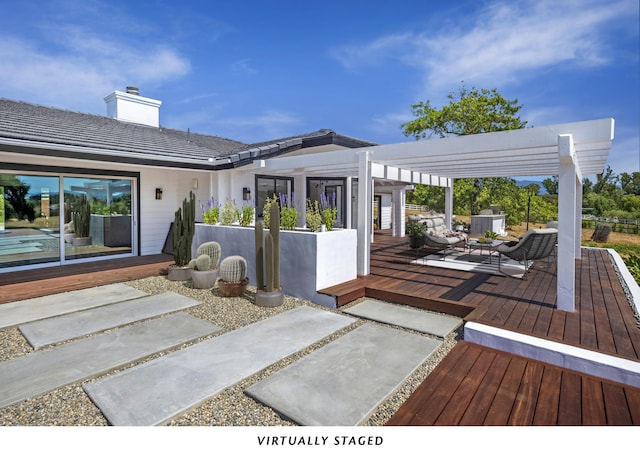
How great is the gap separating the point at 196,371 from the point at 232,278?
2.66 m

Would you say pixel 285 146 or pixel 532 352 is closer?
pixel 532 352

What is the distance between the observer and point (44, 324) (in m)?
4.61

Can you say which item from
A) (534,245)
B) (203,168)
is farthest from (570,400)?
(203,168)

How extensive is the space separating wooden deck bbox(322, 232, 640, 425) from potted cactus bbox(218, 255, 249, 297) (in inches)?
62.8

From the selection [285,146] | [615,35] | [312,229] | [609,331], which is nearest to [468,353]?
[609,331]

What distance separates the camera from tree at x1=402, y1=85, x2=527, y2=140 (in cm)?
2031

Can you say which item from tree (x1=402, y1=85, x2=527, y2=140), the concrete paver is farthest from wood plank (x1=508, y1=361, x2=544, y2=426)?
tree (x1=402, y1=85, x2=527, y2=140)

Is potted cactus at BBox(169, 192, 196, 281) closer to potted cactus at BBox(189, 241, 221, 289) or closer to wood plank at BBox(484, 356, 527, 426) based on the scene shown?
potted cactus at BBox(189, 241, 221, 289)

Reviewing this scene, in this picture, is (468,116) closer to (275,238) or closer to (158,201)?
(158,201)

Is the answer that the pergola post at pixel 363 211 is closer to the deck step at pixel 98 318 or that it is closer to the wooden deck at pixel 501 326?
the wooden deck at pixel 501 326

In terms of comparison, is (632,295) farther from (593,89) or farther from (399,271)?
(593,89)

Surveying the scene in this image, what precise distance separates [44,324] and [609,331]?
718 cm

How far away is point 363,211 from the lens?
6.57 m

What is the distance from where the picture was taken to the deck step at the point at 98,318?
167 inches
